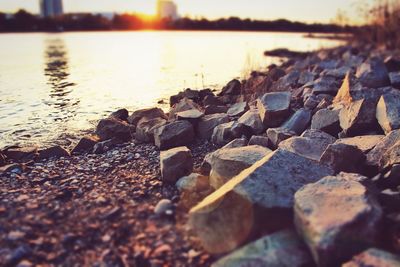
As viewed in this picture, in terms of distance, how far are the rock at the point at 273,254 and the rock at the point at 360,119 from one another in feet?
A: 7.52

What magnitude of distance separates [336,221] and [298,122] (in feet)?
8.74

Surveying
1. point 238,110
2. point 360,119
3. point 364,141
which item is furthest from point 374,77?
point 364,141

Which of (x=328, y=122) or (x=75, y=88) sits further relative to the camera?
(x=75, y=88)

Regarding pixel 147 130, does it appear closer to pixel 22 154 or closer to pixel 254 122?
pixel 254 122

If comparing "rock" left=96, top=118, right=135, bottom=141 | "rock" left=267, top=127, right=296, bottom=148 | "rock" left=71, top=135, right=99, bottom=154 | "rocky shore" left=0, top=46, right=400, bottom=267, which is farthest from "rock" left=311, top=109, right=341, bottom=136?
"rock" left=71, top=135, right=99, bottom=154

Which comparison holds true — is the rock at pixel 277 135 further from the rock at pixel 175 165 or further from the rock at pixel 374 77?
the rock at pixel 374 77

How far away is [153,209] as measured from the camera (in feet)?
9.62

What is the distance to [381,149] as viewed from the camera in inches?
139

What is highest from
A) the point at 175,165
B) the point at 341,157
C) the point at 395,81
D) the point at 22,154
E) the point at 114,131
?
the point at 395,81

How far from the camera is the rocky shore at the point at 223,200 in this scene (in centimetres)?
219

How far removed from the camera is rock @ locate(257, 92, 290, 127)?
482 cm

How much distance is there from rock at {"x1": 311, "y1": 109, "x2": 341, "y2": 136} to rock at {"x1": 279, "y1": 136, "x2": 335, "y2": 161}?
1.95 ft

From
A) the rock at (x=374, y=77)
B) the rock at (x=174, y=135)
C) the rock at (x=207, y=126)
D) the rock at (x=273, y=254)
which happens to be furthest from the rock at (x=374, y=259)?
the rock at (x=374, y=77)

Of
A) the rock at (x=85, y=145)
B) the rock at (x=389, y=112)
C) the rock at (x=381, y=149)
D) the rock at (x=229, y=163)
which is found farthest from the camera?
the rock at (x=85, y=145)
